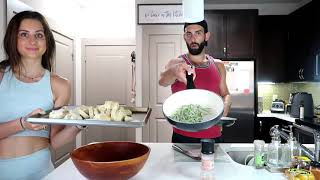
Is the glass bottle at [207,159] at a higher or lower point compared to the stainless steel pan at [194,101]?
lower

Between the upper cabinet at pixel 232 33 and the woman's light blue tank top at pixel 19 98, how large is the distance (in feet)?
9.41

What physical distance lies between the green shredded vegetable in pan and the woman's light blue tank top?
2.09 ft

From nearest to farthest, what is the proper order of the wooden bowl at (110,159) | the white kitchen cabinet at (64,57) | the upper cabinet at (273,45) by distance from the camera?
the wooden bowl at (110,159) < the white kitchen cabinet at (64,57) < the upper cabinet at (273,45)

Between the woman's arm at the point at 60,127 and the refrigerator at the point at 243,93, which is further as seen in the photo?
the refrigerator at the point at 243,93

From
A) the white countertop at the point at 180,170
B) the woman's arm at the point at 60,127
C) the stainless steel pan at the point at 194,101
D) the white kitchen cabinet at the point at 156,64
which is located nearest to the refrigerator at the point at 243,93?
the white kitchen cabinet at the point at 156,64

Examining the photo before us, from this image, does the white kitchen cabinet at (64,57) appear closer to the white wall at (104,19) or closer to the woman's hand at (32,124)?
the white wall at (104,19)

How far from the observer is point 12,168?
1256mm

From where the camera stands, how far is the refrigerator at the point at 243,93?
376 cm

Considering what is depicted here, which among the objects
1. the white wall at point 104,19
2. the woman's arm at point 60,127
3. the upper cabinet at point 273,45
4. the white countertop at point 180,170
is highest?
the white wall at point 104,19

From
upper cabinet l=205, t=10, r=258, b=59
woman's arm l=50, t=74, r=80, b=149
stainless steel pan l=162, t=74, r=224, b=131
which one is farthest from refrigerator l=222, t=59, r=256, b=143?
woman's arm l=50, t=74, r=80, b=149

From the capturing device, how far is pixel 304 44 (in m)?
3.57

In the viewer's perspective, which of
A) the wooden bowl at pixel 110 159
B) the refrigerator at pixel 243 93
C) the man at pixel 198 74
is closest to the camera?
the wooden bowl at pixel 110 159

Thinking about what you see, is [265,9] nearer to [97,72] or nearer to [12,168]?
[97,72]

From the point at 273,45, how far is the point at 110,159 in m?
3.55
